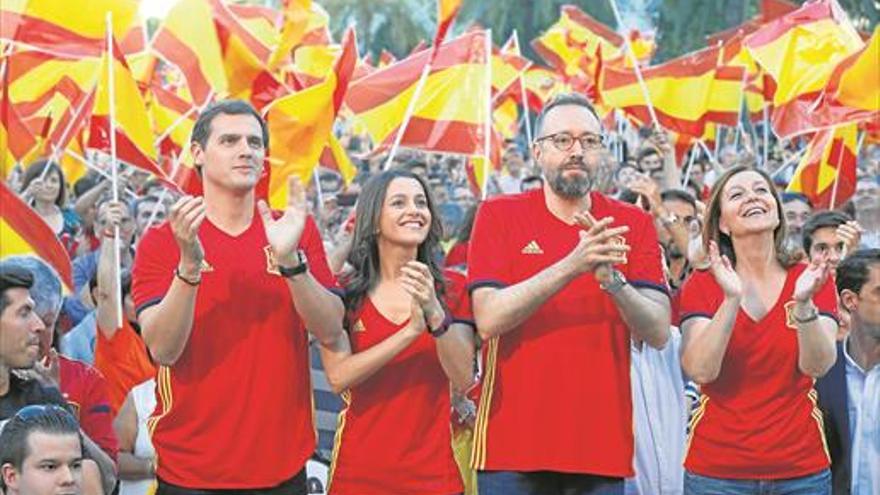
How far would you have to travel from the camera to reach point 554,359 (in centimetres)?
621

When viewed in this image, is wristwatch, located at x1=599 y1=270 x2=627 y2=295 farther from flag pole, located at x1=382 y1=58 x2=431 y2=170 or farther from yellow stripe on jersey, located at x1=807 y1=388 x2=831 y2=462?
flag pole, located at x1=382 y1=58 x2=431 y2=170

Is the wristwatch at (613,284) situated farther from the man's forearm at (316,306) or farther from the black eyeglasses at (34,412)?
→ the black eyeglasses at (34,412)

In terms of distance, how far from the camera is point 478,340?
24.1ft

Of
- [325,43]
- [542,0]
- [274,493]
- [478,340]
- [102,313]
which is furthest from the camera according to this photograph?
[542,0]

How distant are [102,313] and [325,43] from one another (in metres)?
9.05

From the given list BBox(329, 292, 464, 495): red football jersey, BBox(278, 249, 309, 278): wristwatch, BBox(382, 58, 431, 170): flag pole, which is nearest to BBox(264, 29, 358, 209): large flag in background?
→ BBox(382, 58, 431, 170): flag pole

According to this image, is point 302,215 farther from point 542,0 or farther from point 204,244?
point 542,0

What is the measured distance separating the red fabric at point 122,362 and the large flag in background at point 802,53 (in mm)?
6676

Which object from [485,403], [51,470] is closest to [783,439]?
[485,403]

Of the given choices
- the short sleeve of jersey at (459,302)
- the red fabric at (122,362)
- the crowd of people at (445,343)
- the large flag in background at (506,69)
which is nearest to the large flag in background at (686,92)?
the large flag in background at (506,69)

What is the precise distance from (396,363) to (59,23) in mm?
Answer: 5957

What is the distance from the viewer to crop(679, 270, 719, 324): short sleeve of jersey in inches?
264

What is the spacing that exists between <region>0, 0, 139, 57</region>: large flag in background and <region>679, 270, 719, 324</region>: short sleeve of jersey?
5915mm

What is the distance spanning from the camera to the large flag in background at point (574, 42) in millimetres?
22594
